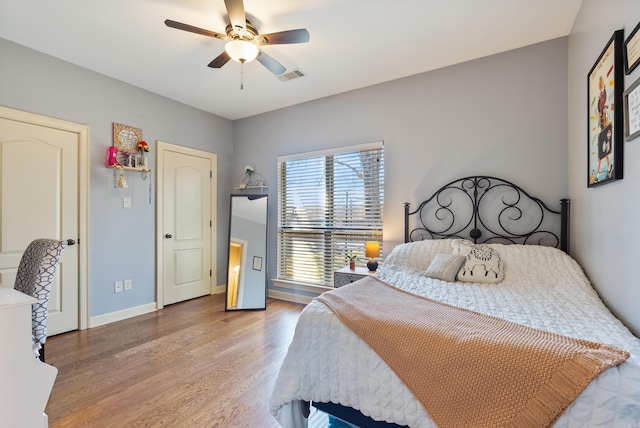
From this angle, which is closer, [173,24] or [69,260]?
[173,24]

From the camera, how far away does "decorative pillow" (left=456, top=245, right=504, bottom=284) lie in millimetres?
2168

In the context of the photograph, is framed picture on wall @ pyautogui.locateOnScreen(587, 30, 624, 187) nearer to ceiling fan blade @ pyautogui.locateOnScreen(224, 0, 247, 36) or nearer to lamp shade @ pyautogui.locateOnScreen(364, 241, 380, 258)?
lamp shade @ pyautogui.locateOnScreen(364, 241, 380, 258)

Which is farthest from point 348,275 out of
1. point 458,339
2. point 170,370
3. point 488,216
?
point 458,339

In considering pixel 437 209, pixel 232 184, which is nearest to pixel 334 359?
pixel 437 209

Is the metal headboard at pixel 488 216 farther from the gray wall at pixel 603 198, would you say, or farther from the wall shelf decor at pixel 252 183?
the wall shelf decor at pixel 252 183

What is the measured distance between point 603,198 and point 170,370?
10.2 ft

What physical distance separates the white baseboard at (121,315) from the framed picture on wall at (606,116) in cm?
431

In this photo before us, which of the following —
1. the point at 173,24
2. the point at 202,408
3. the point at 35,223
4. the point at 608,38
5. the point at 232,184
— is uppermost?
the point at 173,24

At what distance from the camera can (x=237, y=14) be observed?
1.90 metres

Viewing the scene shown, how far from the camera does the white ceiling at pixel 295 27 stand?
212cm

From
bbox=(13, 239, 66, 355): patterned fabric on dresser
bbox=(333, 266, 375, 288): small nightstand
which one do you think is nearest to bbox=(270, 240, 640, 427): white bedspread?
bbox=(333, 266, 375, 288): small nightstand

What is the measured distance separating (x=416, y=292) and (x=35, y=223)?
132 inches

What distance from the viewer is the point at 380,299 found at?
5.41 feet

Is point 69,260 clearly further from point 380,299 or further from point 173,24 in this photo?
point 380,299
